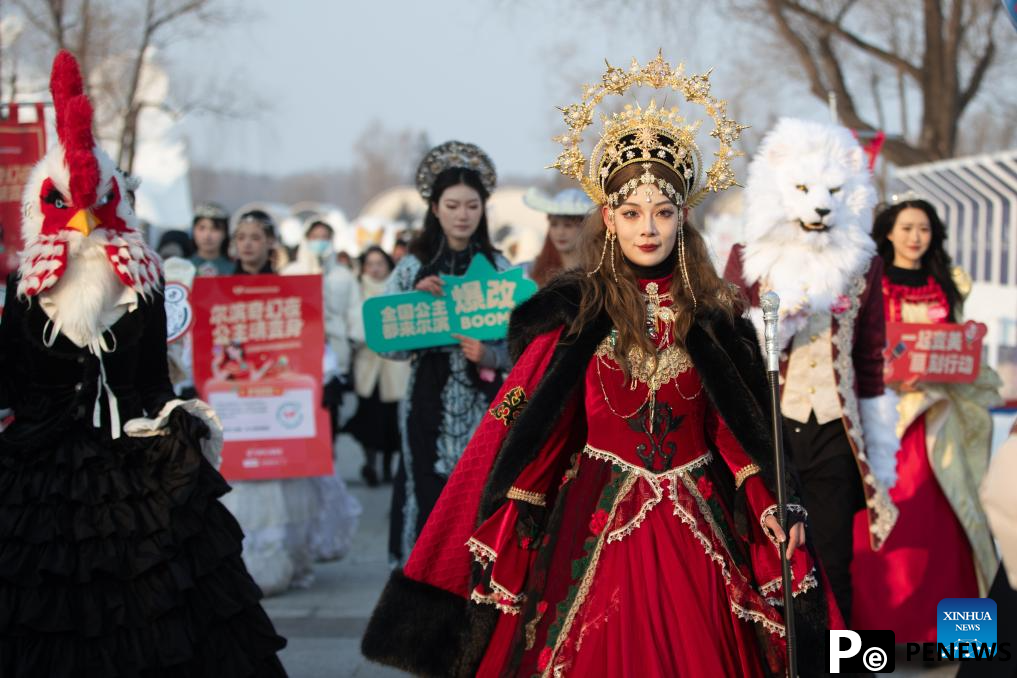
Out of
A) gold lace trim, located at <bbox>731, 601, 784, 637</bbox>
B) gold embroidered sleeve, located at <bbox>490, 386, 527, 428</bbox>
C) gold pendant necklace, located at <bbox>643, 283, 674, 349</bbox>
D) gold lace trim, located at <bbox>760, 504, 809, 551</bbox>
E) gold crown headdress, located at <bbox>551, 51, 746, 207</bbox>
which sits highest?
gold crown headdress, located at <bbox>551, 51, 746, 207</bbox>

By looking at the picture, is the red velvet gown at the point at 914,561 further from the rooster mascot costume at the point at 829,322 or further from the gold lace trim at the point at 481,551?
the gold lace trim at the point at 481,551

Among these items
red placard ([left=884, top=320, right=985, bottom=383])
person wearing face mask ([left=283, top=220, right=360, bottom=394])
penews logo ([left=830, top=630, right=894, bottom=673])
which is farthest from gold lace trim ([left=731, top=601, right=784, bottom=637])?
person wearing face mask ([left=283, top=220, right=360, bottom=394])

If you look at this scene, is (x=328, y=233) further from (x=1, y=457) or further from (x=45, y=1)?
(x=1, y=457)

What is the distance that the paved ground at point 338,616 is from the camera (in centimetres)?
643

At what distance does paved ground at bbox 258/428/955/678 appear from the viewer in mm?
6426

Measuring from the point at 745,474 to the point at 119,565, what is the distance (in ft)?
7.27

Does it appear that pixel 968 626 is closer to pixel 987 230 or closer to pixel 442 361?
pixel 442 361

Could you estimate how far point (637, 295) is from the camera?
438 centimetres

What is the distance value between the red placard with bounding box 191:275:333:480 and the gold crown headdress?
11.6 feet

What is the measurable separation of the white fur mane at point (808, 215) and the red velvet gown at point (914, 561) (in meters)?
1.45

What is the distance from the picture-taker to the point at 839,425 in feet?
20.2

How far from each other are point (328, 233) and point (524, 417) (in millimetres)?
11340

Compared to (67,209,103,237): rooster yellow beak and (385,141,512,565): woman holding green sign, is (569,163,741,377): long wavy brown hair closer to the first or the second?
(67,209,103,237): rooster yellow beak

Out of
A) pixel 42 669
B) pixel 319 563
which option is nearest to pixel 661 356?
pixel 42 669
